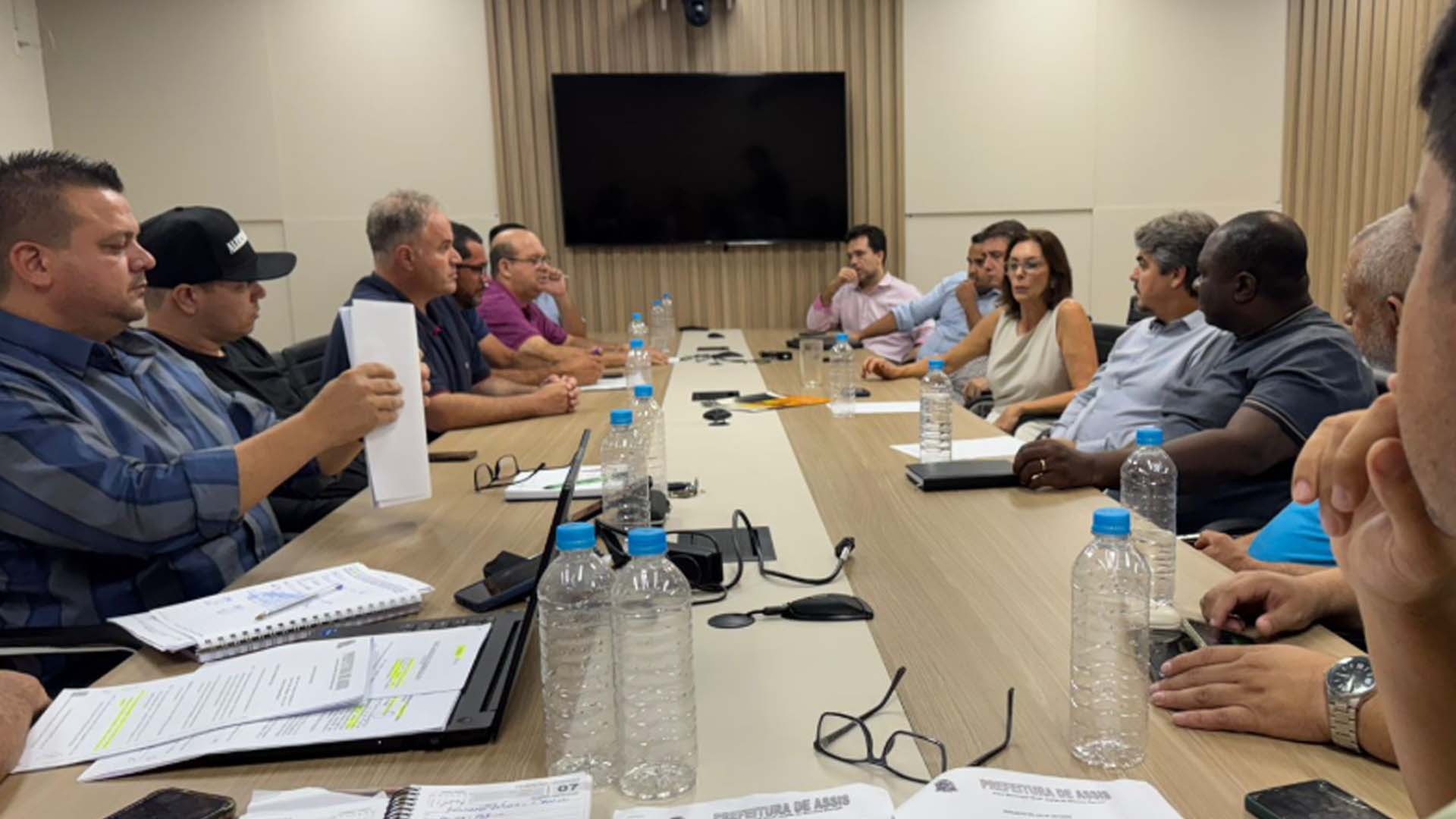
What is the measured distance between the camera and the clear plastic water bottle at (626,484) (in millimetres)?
1967

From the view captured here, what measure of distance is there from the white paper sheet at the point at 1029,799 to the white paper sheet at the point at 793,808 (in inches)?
0.9

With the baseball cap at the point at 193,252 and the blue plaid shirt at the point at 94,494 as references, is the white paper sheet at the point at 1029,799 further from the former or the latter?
the baseball cap at the point at 193,252

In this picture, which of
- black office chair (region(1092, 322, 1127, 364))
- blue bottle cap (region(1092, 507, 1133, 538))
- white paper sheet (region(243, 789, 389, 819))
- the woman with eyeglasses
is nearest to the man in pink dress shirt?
black office chair (region(1092, 322, 1127, 364))

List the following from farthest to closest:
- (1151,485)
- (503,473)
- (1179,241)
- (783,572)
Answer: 1. (1179,241)
2. (503,473)
3. (1151,485)
4. (783,572)

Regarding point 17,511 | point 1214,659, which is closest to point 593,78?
point 17,511

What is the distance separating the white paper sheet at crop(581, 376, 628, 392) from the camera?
384cm

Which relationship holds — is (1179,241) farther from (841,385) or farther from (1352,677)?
(1352,677)

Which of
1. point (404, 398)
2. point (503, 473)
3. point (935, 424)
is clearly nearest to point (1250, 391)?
point (935, 424)

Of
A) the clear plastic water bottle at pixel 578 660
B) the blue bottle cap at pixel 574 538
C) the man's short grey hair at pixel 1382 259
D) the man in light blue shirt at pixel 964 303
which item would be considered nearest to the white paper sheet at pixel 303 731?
the clear plastic water bottle at pixel 578 660

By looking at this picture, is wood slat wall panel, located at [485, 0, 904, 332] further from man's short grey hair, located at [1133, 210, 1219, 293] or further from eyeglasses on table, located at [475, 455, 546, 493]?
eyeglasses on table, located at [475, 455, 546, 493]

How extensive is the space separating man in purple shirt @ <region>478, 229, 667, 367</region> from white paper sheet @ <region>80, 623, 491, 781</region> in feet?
9.88

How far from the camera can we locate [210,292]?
2598 millimetres

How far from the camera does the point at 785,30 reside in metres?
6.52

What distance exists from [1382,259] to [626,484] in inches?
57.4
